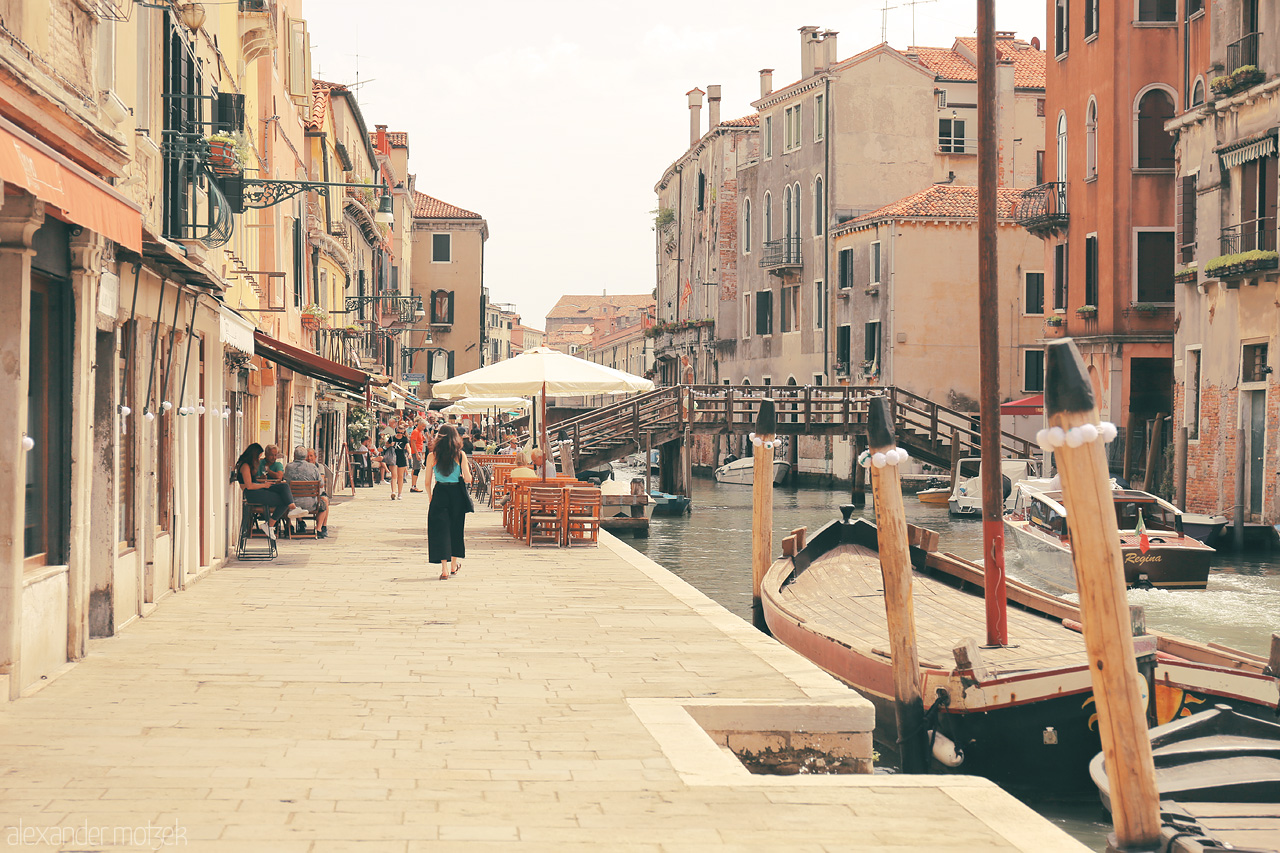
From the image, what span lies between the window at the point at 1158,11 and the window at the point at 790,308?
22.6 metres

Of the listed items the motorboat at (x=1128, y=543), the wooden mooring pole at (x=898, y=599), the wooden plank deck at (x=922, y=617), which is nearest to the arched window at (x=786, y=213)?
the motorboat at (x=1128, y=543)

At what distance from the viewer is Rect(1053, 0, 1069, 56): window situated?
32812 millimetres

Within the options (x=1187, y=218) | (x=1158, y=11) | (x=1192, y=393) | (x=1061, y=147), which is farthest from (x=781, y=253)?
(x=1192, y=393)

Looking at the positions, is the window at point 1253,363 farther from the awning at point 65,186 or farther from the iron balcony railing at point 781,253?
the iron balcony railing at point 781,253

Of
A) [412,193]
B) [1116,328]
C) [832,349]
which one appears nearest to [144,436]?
[1116,328]

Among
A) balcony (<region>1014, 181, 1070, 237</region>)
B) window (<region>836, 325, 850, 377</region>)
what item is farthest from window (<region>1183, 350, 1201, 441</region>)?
window (<region>836, 325, 850, 377</region>)

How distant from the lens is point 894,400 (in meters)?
38.3

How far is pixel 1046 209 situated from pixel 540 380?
20293mm

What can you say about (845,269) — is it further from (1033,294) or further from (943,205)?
(1033,294)

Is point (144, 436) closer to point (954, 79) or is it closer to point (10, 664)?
point (10, 664)

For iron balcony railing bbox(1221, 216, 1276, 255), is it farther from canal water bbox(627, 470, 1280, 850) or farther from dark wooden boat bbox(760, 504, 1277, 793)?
dark wooden boat bbox(760, 504, 1277, 793)

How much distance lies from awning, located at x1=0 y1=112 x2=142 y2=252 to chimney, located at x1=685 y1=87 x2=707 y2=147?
61.0 m

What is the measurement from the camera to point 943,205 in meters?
44.5

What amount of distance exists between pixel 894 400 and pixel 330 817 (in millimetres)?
34612
